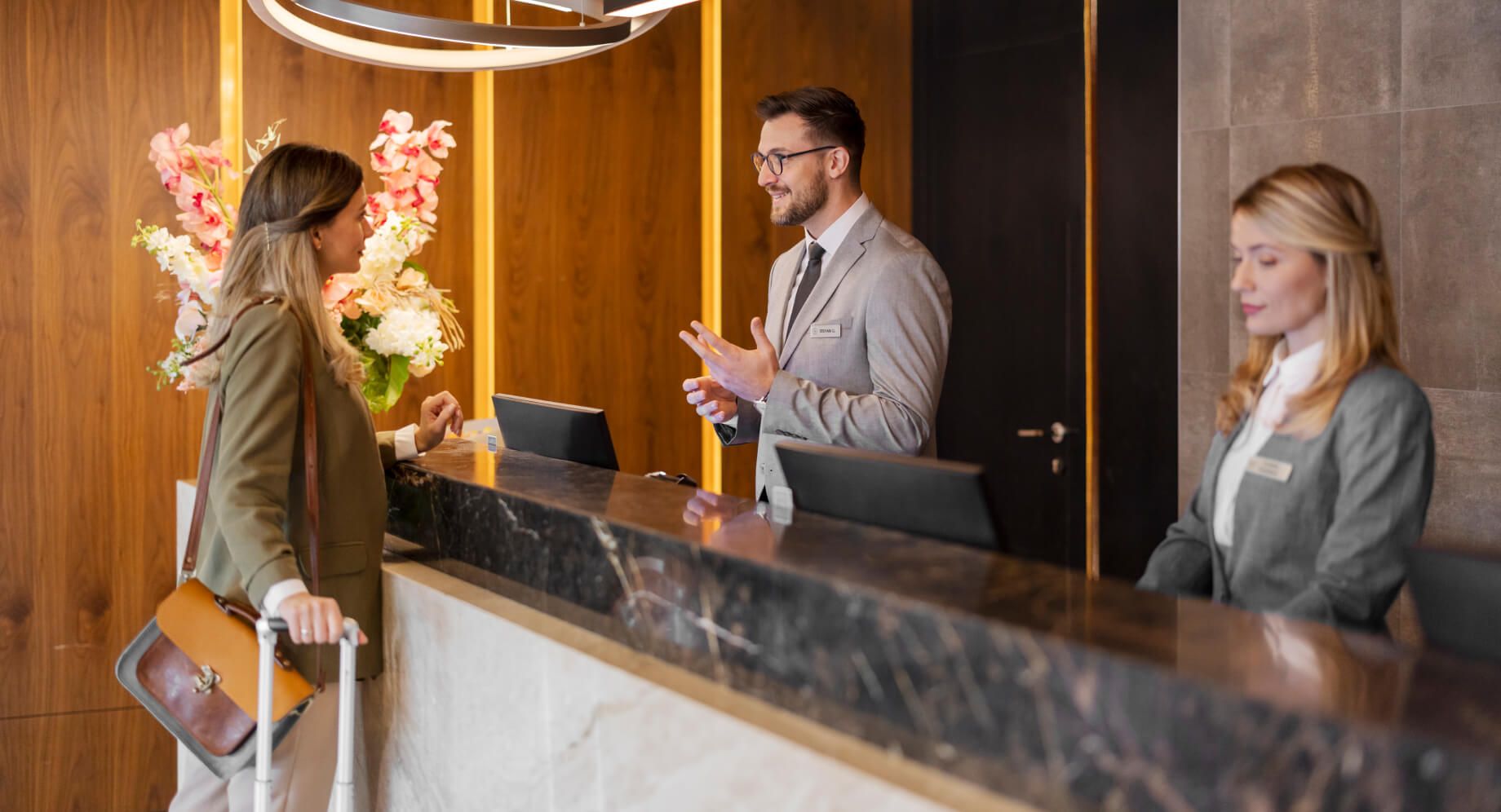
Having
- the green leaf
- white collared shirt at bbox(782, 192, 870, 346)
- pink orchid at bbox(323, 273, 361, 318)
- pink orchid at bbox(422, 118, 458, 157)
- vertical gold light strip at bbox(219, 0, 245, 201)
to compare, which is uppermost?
vertical gold light strip at bbox(219, 0, 245, 201)

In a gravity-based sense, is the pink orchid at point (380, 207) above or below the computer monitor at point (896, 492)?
above

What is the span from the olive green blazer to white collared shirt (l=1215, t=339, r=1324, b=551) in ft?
4.88

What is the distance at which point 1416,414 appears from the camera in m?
1.56

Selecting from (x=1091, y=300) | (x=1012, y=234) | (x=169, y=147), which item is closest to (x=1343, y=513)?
(x=169, y=147)

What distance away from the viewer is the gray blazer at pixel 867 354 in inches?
100

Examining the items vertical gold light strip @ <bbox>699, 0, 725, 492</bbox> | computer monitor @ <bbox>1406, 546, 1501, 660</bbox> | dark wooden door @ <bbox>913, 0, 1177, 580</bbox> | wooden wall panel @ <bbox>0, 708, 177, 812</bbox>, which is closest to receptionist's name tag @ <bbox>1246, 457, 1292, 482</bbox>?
computer monitor @ <bbox>1406, 546, 1501, 660</bbox>

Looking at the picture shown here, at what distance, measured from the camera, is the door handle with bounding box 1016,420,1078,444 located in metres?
4.56

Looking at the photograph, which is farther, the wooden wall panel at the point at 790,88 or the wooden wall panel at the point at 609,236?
the wooden wall panel at the point at 790,88

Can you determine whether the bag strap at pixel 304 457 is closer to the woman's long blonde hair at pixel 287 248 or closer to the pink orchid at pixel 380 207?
the woman's long blonde hair at pixel 287 248

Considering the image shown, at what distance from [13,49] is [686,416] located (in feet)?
8.80

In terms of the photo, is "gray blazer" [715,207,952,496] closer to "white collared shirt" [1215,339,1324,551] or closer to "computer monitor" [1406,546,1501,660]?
"white collared shirt" [1215,339,1324,551]

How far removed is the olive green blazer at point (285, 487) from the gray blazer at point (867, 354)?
0.86 metres

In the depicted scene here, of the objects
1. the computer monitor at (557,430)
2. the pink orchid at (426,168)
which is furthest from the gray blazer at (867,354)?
the pink orchid at (426,168)

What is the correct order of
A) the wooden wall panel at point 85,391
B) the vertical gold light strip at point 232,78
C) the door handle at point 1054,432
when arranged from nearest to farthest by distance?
the wooden wall panel at point 85,391
the vertical gold light strip at point 232,78
the door handle at point 1054,432
